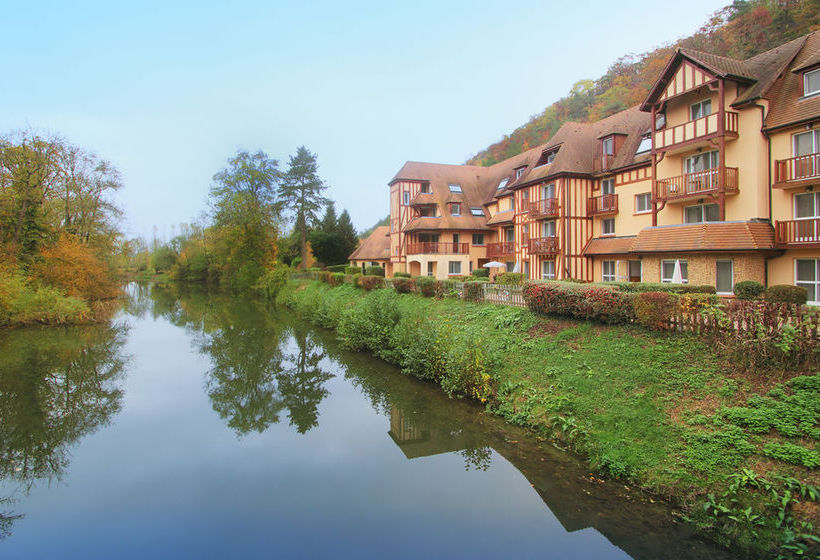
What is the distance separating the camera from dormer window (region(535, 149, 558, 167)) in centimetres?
2612

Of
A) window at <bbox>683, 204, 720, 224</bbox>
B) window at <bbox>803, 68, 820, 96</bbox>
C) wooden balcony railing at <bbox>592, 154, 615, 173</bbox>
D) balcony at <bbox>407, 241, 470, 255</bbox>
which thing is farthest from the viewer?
balcony at <bbox>407, 241, 470, 255</bbox>

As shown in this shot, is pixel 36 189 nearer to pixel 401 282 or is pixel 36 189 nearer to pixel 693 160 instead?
pixel 401 282

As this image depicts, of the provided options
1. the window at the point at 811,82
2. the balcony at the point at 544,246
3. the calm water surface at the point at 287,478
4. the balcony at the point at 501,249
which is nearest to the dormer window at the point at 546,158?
the balcony at the point at 544,246

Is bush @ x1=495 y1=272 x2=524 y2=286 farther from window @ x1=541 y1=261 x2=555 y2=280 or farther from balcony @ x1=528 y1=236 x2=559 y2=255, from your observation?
window @ x1=541 y1=261 x2=555 y2=280

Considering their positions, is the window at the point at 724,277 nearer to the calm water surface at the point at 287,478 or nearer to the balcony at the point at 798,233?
the balcony at the point at 798,233

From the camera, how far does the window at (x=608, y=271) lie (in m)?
22.8

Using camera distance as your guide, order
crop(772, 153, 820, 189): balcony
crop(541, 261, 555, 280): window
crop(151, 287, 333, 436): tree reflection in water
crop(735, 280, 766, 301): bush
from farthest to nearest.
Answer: crop(541, 261, 555, 280): window < crop(772, 153, 820, 189): balcony < crop(735, 280, 766, 301): bush < crop(151, 287, 333, 436): tree reflection in water

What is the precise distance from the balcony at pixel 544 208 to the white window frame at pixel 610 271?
3745 mm

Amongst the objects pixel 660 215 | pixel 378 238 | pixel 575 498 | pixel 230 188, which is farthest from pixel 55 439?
pixel 230 188

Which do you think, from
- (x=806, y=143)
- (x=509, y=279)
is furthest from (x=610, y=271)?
(x=806, y=143)

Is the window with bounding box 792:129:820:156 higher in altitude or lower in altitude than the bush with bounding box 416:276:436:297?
higher

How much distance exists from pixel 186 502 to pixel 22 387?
1013cm

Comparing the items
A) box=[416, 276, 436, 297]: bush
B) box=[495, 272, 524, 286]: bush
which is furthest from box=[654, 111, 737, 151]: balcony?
box=[416, 276, 436, 297]: bush

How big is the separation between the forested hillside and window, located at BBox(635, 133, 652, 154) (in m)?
10.6
